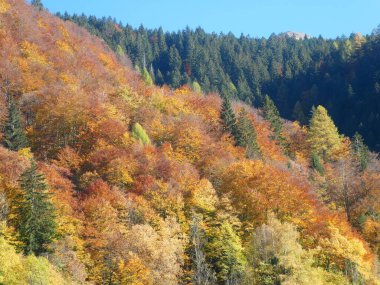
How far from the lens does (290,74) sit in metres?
184

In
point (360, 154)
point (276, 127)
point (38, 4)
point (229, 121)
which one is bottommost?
point (360, 154)

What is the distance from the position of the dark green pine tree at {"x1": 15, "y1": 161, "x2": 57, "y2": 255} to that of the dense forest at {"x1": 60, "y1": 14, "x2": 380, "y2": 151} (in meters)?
108

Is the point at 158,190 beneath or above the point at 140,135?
beneath

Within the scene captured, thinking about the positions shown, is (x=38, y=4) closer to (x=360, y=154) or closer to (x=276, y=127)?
(x=276, y=127)

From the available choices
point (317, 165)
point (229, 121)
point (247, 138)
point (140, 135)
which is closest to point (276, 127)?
point (317, 165)

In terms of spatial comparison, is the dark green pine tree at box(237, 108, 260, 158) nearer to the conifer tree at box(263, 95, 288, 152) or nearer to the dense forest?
the conifer tree at box(263, 95, 288, 152)

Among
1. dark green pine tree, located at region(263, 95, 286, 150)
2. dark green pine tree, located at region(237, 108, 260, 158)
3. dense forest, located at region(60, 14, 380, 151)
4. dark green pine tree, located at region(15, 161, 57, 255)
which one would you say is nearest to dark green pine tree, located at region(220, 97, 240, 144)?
dark green pine tree, located at region(237, 108, 260, 158)

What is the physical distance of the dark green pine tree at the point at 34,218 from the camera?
138 feet

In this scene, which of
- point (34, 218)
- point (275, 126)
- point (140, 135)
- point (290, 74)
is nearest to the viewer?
point (34, 218)

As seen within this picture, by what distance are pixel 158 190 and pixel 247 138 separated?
30.7 metres

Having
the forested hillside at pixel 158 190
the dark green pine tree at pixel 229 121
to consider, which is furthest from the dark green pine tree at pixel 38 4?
the dark green pine tree at pixel 229 121

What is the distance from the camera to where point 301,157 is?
99.4m

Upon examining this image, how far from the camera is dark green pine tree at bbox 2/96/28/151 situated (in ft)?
219

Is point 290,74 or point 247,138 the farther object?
point 290,74
